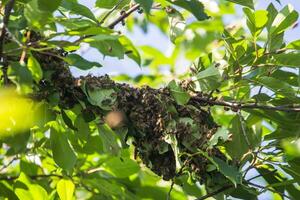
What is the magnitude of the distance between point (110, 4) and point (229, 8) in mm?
1072

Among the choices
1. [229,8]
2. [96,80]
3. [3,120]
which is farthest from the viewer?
[229,8]

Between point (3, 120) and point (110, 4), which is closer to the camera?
point (3, 120)

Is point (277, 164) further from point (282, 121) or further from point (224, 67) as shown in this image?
point (224, 67)

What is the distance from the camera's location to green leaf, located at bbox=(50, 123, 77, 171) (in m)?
1.40

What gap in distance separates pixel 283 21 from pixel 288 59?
81 mm

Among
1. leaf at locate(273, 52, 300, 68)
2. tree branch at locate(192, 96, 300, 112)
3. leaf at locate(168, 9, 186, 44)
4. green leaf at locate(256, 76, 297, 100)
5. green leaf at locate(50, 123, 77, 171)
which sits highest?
leaf at locate(168, 9, 186, 44)

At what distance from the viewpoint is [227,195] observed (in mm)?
1495

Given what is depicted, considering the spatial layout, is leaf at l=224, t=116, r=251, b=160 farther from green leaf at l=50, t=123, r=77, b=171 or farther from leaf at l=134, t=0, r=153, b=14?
leaf at l=134, t=0, r=153, b=14

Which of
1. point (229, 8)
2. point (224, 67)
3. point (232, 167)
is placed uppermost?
point (224, 67)

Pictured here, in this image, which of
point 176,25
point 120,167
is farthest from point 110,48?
point 120,167

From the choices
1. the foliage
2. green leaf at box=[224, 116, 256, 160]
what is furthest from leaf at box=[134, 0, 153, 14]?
green leaf at box=[224, 116, 256, 160]

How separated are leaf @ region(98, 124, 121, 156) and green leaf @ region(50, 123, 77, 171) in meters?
0.09

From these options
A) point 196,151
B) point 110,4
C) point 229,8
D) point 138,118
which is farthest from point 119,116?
point 229,8

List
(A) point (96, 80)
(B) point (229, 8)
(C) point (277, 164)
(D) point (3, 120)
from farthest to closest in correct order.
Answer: (B) point (229, 8)
(C) point (277, 164)
(A) point (96, 80)
(D) point (3, 120)
